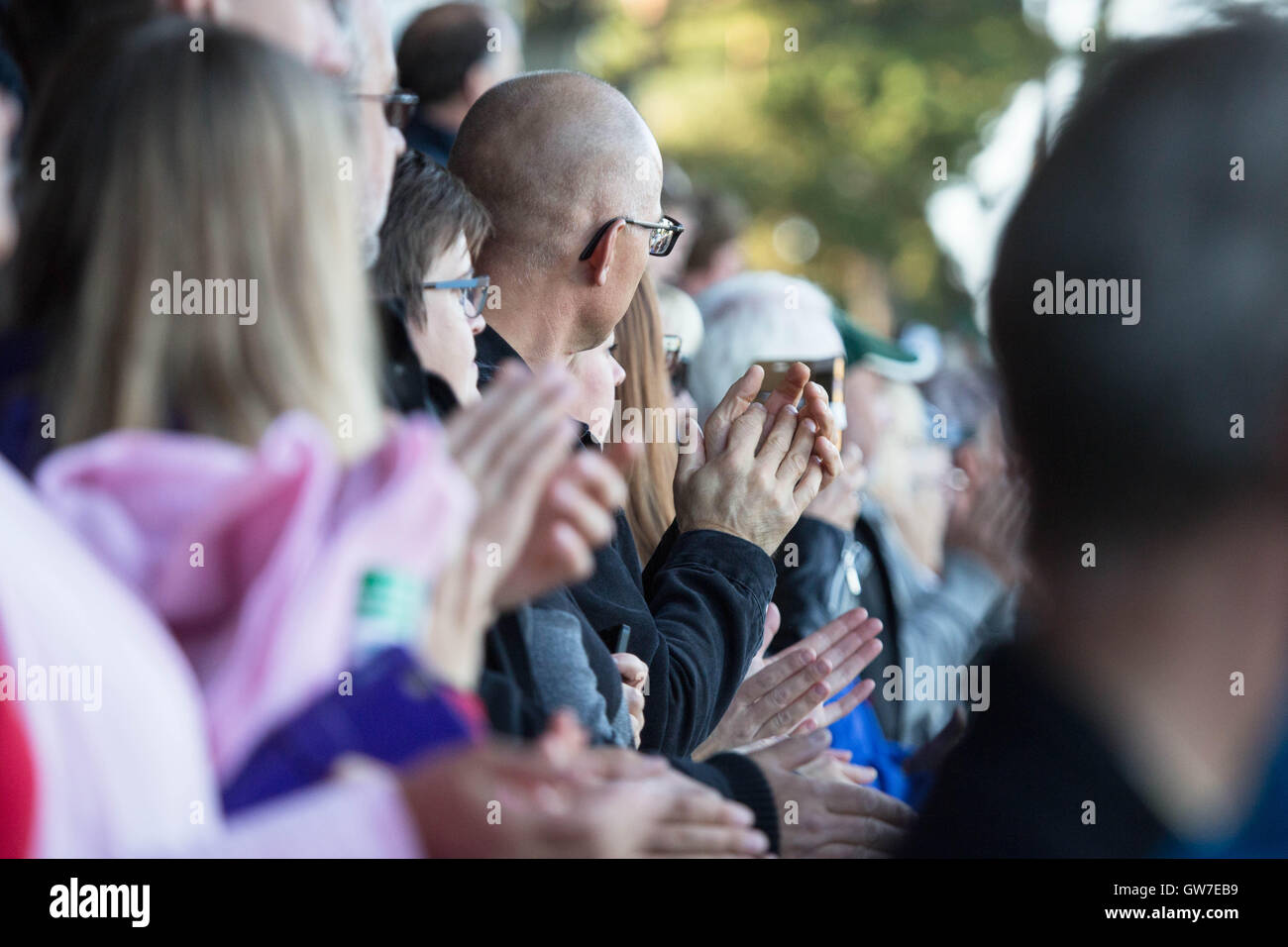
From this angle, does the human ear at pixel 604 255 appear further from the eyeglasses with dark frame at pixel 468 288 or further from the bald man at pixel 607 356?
the eyeglasses with dark frame at pixel 468 288

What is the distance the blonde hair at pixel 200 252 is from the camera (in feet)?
5.14

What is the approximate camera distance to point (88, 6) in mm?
2117

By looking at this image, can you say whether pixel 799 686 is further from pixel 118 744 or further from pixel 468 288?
pixel 118 744

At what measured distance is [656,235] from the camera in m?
3.16

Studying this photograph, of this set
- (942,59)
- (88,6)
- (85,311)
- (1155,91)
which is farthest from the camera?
(942,59)

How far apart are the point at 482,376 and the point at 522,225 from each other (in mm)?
465

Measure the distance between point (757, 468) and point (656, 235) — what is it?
0.60 metres

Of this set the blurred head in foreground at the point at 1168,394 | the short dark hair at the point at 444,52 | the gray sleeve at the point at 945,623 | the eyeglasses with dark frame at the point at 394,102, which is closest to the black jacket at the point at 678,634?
the eyeglasses with dark frame at the point at 394,102

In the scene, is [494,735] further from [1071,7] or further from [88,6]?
[1071,7]

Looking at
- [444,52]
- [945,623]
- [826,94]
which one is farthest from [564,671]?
[826,94]

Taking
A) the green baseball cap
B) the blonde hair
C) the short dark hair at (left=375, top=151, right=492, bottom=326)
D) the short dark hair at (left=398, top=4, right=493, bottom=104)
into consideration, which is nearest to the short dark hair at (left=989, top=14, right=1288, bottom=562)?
the blonde hair

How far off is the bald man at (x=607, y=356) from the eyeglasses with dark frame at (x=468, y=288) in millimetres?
257

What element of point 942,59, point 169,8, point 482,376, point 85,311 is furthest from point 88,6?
point 942,59

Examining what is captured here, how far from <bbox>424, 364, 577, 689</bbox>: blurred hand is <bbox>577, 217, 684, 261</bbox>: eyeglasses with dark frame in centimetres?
148
